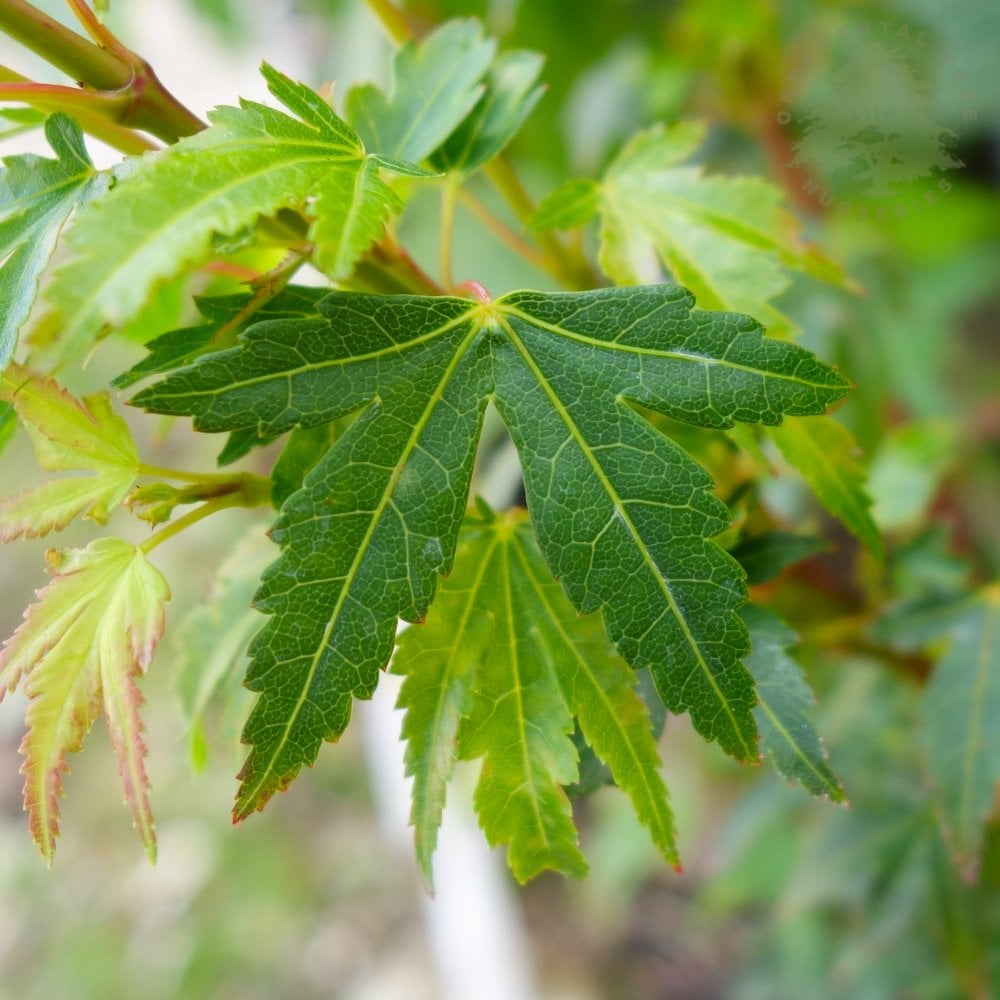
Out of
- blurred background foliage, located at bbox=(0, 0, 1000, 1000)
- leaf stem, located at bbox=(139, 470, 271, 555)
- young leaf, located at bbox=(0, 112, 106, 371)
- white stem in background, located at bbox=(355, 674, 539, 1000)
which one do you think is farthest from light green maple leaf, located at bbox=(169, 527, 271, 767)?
white stem in background, located at bbox=(355, 674, 539, 1000)

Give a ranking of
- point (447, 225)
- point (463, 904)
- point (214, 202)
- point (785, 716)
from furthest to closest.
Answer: point (463, 904) < point (447, 225) < point (785, 716) < point (214, 202)

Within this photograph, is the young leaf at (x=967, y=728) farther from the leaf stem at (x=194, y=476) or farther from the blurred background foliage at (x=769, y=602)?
the leaf stem at (x=194, y=476)

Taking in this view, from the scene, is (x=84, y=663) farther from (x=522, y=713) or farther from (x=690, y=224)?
(x=690, y=224)

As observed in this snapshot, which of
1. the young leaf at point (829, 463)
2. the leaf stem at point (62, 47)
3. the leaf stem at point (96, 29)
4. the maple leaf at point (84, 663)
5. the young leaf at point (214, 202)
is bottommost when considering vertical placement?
the maple leaf at point (84, 663)

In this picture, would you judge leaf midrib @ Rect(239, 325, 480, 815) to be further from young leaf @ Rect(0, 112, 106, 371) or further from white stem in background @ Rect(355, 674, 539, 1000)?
white stem in background @ Rect(355, 674, 539, 1000)

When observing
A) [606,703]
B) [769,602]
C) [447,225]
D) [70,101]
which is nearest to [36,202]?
[70,101]

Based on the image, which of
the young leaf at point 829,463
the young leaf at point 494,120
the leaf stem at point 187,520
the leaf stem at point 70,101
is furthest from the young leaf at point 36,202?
the young leaf at point 829,463
